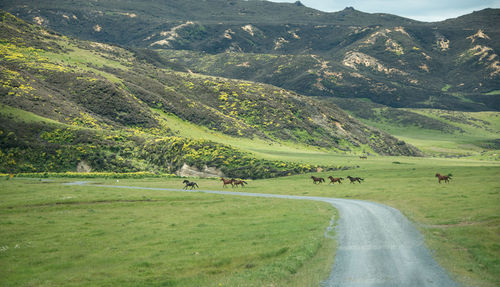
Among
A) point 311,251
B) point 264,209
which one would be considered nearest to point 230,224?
point 264,209

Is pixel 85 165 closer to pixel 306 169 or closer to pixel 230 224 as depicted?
pixel 306 169

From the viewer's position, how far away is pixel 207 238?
2470cm

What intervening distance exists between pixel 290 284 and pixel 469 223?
1609 centimetres

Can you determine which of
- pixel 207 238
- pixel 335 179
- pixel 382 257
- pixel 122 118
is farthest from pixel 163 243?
pixel 122 118

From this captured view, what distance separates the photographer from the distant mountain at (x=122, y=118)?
86625 mm

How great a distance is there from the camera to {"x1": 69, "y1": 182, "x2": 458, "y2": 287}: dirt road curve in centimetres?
1571

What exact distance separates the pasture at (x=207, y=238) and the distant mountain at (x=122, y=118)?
144 ft

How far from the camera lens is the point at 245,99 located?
192000 mm

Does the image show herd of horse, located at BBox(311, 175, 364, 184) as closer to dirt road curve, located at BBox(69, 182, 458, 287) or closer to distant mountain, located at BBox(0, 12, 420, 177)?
distant mountain, located at BBox(0, 12, 420, 177)

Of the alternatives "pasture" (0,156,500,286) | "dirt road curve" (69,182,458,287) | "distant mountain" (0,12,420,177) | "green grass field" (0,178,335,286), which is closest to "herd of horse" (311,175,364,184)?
"pasture" (0,156,500,286)

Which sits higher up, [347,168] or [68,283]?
[68,283]

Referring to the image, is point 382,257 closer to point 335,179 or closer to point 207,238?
point 207,238

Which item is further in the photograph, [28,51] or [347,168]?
[28,51]

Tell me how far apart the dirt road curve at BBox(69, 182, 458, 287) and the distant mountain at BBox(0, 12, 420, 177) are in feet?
185
